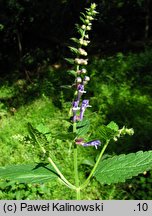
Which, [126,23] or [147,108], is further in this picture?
[126,23]

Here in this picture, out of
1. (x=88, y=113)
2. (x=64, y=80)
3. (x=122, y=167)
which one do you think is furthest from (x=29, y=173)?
(x=64, y=80)

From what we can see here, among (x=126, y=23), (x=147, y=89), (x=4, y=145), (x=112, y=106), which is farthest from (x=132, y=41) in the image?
(x=4, y=145)

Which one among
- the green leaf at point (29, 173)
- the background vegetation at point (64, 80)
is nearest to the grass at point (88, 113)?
the background vegetation at point (64, 80)

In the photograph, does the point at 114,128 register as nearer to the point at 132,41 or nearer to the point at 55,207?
the point at 55,207

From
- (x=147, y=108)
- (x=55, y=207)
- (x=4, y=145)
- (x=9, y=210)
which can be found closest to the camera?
(x=55, y=207)

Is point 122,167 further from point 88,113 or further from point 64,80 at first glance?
point 64,80

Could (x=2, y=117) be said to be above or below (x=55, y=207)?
below

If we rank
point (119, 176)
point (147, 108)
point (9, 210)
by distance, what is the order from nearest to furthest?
point (119, 176) → point (9, 210) → point (147, 108)
